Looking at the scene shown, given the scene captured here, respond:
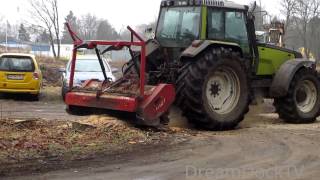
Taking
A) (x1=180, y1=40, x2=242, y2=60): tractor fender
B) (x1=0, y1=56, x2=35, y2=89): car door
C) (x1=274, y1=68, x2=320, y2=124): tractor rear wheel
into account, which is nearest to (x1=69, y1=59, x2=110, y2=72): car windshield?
(x1=0, y1=56, x2=35, y2=89): car door

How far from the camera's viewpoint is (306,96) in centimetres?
1366

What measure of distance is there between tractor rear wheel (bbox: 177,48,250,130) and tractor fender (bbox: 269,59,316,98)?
4.50 feet

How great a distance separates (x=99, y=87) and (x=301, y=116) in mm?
4877

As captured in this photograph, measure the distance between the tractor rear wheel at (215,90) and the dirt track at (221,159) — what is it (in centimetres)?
37

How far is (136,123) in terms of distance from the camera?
10250 mm

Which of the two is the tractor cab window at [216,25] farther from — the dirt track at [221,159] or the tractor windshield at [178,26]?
the dirt track at [221,159]

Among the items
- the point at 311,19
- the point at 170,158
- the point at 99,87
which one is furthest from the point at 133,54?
the point at 311,19

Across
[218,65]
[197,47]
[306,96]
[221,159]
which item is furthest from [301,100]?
[221,159]

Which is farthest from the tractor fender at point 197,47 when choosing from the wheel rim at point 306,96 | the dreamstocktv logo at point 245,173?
the dreamstocktv logo at point 245,173

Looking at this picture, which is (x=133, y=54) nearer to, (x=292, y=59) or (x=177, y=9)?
(x=177, y=9)

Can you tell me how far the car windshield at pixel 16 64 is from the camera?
1948cm

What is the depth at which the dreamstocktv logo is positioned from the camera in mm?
7199

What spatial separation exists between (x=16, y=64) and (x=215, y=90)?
1024cm

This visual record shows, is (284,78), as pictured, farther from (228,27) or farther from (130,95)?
(130,95)
